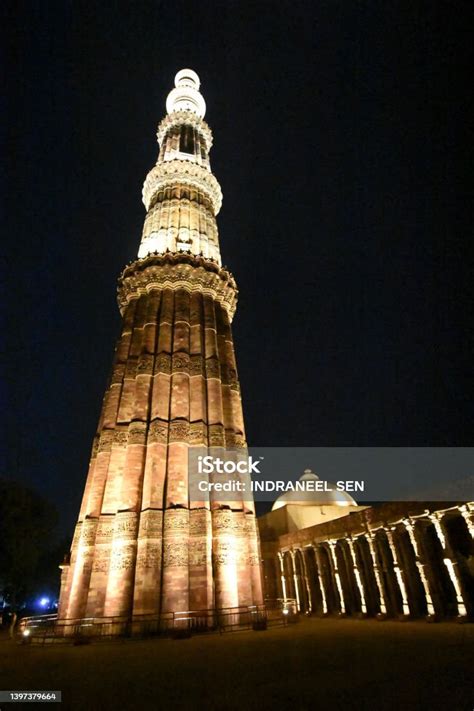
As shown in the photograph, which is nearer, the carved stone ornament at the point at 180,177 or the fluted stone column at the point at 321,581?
the fluted stone column at the point at 321,581

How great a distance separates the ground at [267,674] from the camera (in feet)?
18.2

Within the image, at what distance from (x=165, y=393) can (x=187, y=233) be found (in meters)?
12.6

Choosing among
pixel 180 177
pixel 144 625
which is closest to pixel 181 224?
pixel 180 177

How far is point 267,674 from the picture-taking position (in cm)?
711

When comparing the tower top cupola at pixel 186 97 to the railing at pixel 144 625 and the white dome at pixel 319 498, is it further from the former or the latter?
the railing at pixel 144 625

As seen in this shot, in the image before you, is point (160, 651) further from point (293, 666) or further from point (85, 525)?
point (85, 525)

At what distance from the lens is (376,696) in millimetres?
5520

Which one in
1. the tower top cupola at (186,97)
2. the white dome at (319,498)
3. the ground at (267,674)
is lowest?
the ground at (267,674)

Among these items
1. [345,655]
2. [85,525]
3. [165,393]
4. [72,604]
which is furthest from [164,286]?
[345,655]

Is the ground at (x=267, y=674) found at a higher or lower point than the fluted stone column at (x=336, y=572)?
lower

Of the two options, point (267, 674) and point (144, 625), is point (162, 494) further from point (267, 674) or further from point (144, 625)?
point (267, 674)

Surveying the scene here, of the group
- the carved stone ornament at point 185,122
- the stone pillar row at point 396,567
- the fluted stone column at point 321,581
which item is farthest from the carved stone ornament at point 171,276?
the stone pillar row at point 396,567

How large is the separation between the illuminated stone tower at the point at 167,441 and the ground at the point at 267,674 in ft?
14.7

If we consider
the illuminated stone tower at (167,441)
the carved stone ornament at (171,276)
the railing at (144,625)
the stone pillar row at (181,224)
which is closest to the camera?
the railing at (144,625)
